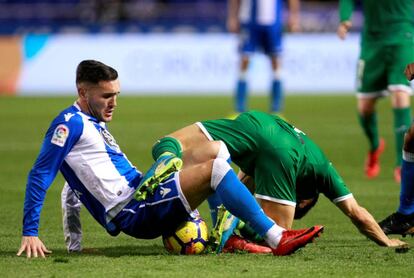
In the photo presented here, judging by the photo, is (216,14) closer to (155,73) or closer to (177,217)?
(155,73)

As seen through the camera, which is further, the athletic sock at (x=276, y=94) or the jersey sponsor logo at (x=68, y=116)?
the athletic sock at (x=276, y=94)

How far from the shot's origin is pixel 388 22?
10.4m

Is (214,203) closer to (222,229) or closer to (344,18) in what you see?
(222,229)

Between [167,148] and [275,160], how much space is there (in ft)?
2.23

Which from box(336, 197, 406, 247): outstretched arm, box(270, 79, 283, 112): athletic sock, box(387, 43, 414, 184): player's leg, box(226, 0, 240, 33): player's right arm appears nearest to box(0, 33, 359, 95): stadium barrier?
box(226, 0, 240, 33): player's right arm

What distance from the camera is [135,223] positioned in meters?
6.19

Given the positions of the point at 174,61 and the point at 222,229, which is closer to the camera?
the point at 222,229

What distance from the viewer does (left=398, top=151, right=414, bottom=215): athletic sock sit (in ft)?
23.8

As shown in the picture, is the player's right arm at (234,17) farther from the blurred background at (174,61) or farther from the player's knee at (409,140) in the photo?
the player's knee at (409,140)

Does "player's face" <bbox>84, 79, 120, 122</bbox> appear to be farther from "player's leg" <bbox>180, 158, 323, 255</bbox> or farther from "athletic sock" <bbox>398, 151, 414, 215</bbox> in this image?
"athletic sock" <bbox>398, 151, 414, 215</bbox>

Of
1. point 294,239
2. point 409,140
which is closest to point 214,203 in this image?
point 294,239

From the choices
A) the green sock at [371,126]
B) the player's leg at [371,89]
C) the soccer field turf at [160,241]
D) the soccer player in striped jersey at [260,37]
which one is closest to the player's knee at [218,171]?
the soccer field turf at [160,241]

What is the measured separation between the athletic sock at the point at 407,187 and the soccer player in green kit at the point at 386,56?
9.12 ft

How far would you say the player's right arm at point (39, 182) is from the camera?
6012mm
